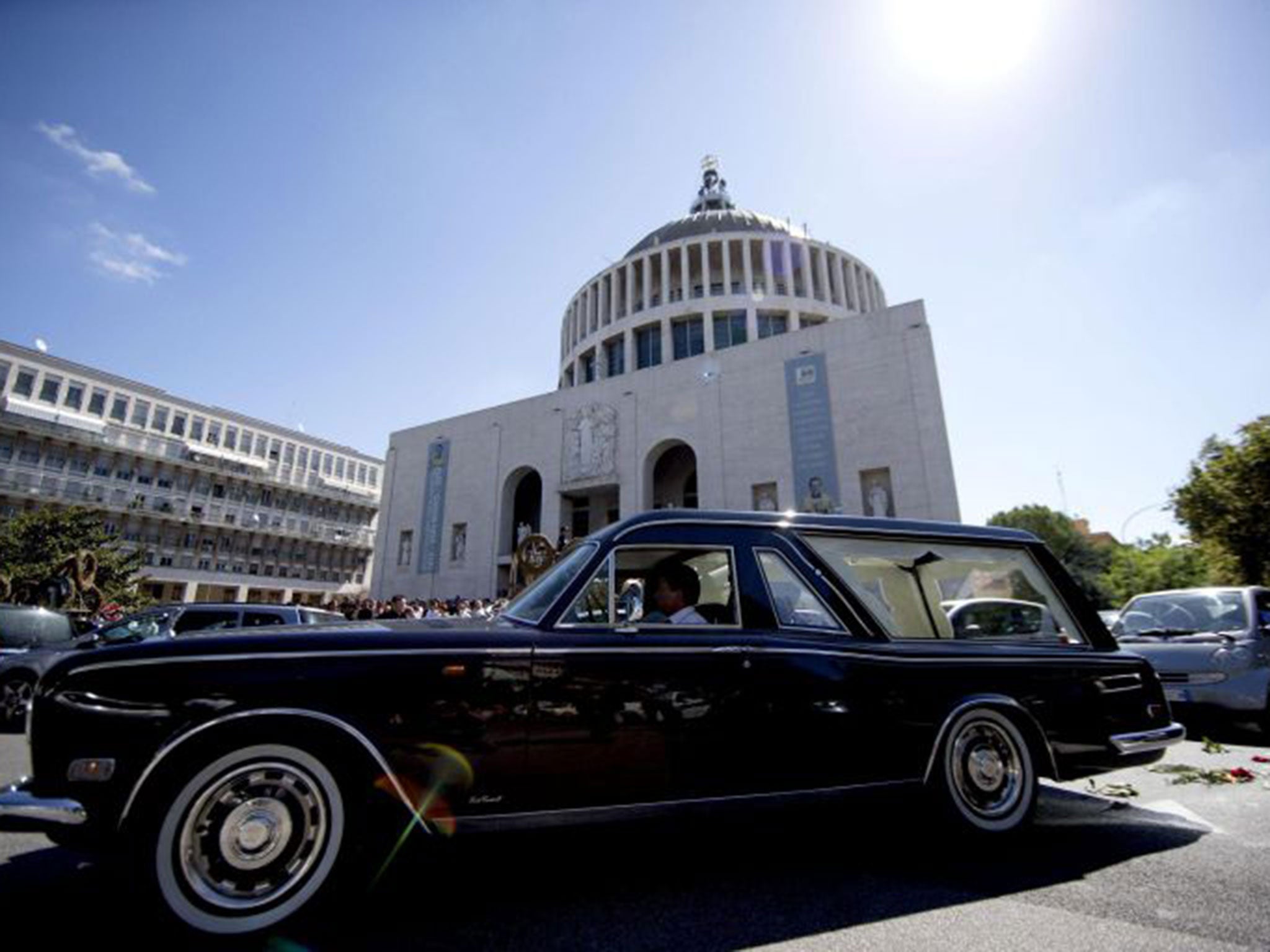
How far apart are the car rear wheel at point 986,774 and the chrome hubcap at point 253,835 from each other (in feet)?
10.2

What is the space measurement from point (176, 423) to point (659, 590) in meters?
58.1

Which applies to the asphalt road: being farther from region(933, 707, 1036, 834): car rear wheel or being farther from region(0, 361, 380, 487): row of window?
region(0, 361, 380, 487): row of window

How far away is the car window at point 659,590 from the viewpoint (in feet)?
9.61

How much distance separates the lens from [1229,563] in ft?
56.1

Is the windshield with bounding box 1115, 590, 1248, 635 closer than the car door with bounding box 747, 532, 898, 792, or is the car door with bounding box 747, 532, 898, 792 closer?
the car door with bounding box 747, 532, 898, 792

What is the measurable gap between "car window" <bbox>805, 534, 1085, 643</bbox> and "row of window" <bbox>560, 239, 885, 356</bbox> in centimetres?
3981

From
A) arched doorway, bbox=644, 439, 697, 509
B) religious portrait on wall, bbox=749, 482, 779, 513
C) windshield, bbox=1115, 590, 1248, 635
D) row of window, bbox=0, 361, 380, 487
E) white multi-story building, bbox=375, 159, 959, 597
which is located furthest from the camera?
row of window, bbox=0, 361, 380, 487

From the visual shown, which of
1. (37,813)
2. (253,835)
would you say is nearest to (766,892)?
(253,835)

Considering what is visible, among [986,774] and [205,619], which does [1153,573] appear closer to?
[986,774]

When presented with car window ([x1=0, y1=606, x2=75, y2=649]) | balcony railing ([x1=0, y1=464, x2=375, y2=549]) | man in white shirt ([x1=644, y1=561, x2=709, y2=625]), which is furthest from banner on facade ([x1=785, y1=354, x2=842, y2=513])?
balcony railing ([x1=0, y1=464, x2=375, y2=549])

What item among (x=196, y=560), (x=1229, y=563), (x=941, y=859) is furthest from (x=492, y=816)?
(x=196, y=560)

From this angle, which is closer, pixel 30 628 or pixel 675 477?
pixel 30 628

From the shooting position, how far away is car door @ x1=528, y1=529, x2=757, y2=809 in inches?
101

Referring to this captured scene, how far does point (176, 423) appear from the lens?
4719 cm
